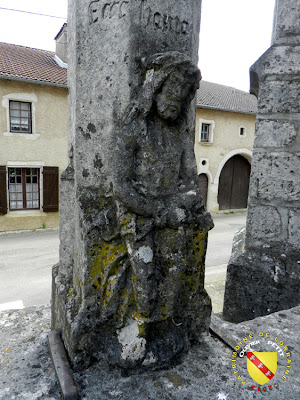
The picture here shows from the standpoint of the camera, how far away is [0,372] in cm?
189

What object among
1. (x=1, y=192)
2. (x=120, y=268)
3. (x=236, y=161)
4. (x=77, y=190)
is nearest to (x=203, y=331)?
(x=120, y=268)

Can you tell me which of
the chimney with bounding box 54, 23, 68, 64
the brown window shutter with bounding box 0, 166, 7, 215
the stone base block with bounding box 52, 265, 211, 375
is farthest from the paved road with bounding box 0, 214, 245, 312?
the chimney with bounding box 54, 23, 68, 64

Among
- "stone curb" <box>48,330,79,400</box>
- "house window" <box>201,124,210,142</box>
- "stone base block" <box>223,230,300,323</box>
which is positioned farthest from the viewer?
"house window" <box>201,124,210,142</box>

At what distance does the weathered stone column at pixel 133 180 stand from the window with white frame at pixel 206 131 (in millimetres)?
13077

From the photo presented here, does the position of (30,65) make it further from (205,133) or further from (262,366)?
(262,366)

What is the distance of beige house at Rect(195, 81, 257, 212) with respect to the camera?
14.8 meters

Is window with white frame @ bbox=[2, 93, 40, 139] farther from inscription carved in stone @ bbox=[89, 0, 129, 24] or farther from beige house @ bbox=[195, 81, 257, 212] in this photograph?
inscription carved in stone @ bbox=[89, 0, 129, 24]

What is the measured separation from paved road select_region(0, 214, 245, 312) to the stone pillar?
5.07 feet

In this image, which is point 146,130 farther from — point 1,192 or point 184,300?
point 1,192

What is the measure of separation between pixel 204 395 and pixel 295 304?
172cm

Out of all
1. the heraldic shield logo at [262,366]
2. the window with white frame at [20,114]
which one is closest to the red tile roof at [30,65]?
the window with white frame at [20,114]

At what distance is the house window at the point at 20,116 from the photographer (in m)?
10.4

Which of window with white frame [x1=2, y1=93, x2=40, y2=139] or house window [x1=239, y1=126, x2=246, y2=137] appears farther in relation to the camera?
house window [x1=239, y1=126, x2=246, y2=137]

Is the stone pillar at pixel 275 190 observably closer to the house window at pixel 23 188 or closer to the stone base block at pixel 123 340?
the stone base block at pixel 123 340
